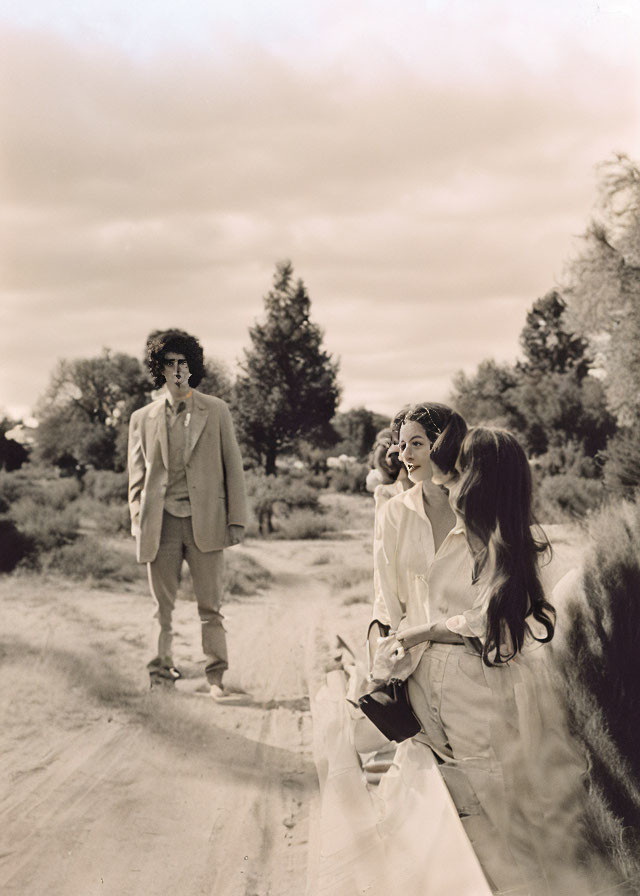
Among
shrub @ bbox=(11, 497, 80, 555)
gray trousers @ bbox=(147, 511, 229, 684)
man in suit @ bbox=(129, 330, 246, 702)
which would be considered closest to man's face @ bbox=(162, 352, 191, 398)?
man in suit @ bbox=(129, 330, 246, 702)

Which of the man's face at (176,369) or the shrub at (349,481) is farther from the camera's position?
the shrub at (349,481)

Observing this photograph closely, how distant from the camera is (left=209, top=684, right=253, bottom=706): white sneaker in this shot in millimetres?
5539

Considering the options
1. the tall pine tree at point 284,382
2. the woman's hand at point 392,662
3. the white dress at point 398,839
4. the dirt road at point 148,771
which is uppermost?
the tall pine tree at point 284,382

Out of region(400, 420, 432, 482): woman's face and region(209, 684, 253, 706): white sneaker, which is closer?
region(400, 420, 432, 482): woman's face

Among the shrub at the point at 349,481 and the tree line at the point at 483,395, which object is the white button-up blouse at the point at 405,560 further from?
the shrub at the point at 349,481

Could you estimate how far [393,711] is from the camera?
120 inches

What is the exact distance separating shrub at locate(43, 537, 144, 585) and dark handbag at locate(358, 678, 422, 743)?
27.8 ft

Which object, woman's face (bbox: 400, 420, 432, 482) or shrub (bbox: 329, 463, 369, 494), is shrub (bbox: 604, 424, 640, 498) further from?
woman's face (bbox: 400, 420, 432, 482)

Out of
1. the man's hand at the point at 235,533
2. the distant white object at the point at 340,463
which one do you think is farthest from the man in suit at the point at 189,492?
the distant white object at the point at 340,463

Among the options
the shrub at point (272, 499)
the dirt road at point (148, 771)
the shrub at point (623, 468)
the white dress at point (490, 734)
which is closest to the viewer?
the white dress at point (490, 734)

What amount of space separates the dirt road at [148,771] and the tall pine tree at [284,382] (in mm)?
25629

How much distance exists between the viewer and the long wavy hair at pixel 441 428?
3.21 meters

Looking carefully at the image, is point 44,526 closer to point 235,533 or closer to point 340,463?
point 235,533

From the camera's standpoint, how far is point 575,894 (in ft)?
8.61
